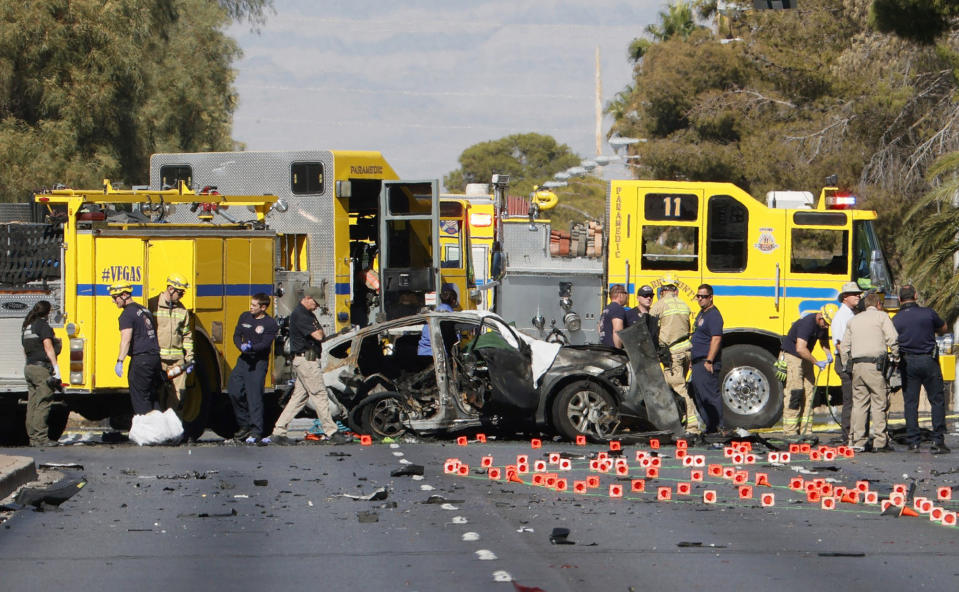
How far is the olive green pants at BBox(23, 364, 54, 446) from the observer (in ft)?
52.0

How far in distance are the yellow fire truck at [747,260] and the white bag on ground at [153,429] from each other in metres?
5.63

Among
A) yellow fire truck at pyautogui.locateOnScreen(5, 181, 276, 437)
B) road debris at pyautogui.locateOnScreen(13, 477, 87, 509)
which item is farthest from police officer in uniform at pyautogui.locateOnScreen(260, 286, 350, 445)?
road debris at pyautogui.locateOnScreen(13, 477, 87, 509)

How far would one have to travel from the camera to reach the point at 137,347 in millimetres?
15859

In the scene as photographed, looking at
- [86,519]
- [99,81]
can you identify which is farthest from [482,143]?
[86,519]

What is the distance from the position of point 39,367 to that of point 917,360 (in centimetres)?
915

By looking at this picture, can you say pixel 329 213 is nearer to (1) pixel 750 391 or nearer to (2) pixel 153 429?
(2) pixel 153 429

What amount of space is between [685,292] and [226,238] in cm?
554

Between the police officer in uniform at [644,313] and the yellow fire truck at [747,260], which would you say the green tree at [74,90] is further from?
the police officer in uniform at [644,313]

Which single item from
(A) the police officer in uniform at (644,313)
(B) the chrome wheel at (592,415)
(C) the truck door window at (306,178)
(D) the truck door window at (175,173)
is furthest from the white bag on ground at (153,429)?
(A) the police officer in uniform at (644,313)

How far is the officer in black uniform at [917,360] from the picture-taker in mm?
16078

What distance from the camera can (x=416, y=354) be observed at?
663 inches

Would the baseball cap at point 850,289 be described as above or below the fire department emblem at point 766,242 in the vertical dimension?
below

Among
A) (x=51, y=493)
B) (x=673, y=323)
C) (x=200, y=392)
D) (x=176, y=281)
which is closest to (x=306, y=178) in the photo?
(x=176, y=281)

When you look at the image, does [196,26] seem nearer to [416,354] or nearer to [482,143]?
[416,354]
